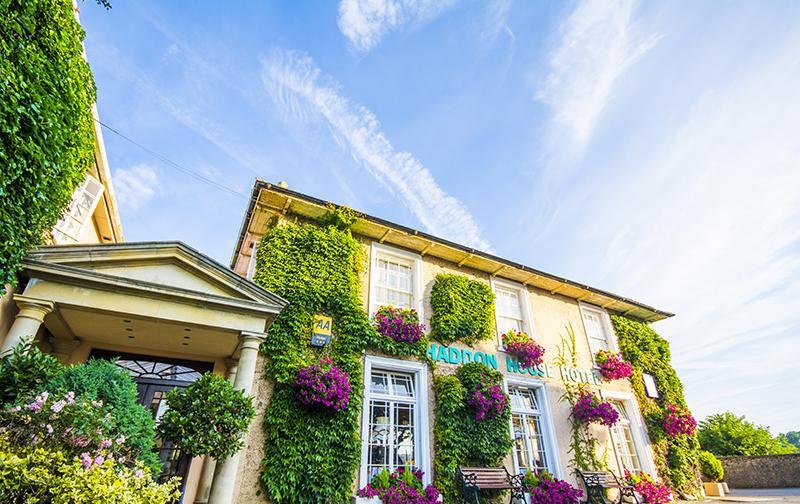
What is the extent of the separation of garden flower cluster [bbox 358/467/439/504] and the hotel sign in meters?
2.45

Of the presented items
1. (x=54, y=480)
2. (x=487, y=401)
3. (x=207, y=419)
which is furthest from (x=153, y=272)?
(x=487, y=401)

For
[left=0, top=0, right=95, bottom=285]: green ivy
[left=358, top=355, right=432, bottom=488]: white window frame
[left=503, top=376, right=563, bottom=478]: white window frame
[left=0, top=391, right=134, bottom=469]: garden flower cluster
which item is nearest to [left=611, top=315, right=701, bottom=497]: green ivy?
[left=503, top=376, right=563, bottom=478]: white window frame

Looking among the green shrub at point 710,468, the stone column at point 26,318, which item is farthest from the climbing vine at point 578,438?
the stone column at point 26,318

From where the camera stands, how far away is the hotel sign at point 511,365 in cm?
845

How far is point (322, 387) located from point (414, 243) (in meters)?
4.42

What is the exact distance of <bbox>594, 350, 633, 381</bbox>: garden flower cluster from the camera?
10.8 m

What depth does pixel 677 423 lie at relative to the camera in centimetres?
1083

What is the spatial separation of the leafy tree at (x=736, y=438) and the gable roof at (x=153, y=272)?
2253cm

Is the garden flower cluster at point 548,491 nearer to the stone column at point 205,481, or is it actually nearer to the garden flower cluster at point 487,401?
the garden flower cluster at point 487,401

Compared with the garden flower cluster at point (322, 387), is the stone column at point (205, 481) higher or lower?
lower

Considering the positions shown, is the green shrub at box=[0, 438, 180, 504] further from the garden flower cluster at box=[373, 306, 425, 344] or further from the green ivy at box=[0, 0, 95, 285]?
the garden flower cluster at box=[373, 306, 425, 344]

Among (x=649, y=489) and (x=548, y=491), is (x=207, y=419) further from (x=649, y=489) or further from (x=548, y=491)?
(x=649, y=489)

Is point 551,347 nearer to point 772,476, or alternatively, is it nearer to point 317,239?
point 317,239

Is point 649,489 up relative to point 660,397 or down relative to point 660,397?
down
